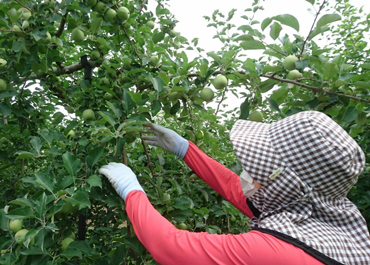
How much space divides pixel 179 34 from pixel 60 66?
0.85 metres

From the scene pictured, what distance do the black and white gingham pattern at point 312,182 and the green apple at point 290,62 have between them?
1.30 feet

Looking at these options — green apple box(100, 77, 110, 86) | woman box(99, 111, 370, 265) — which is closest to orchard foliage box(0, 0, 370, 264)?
green apple box(100, 77, 110, 86)

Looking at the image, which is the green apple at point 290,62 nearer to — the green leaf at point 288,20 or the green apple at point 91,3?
the green leaf at point 288,20

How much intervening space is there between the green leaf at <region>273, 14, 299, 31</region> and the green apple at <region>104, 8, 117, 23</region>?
0.82 meters

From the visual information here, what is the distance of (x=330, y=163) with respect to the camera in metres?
0.87

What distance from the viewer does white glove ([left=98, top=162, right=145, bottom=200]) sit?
44.4 inches

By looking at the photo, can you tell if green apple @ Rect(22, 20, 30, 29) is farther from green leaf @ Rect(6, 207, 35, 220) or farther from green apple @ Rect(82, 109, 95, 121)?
green leaf @ Rect(6, 207, 35, 220)

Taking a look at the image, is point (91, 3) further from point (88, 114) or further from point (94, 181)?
point (94, 181)

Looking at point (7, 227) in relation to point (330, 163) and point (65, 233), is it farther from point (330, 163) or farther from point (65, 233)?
point (330, 163)

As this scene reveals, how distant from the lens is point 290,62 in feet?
4.32

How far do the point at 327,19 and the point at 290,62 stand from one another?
0.24 m

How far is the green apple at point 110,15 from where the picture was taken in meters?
1.44

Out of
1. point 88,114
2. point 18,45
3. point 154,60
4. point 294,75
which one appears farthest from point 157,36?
point 294,75

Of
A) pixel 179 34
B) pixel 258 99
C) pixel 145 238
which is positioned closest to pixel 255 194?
pixel 145 238
